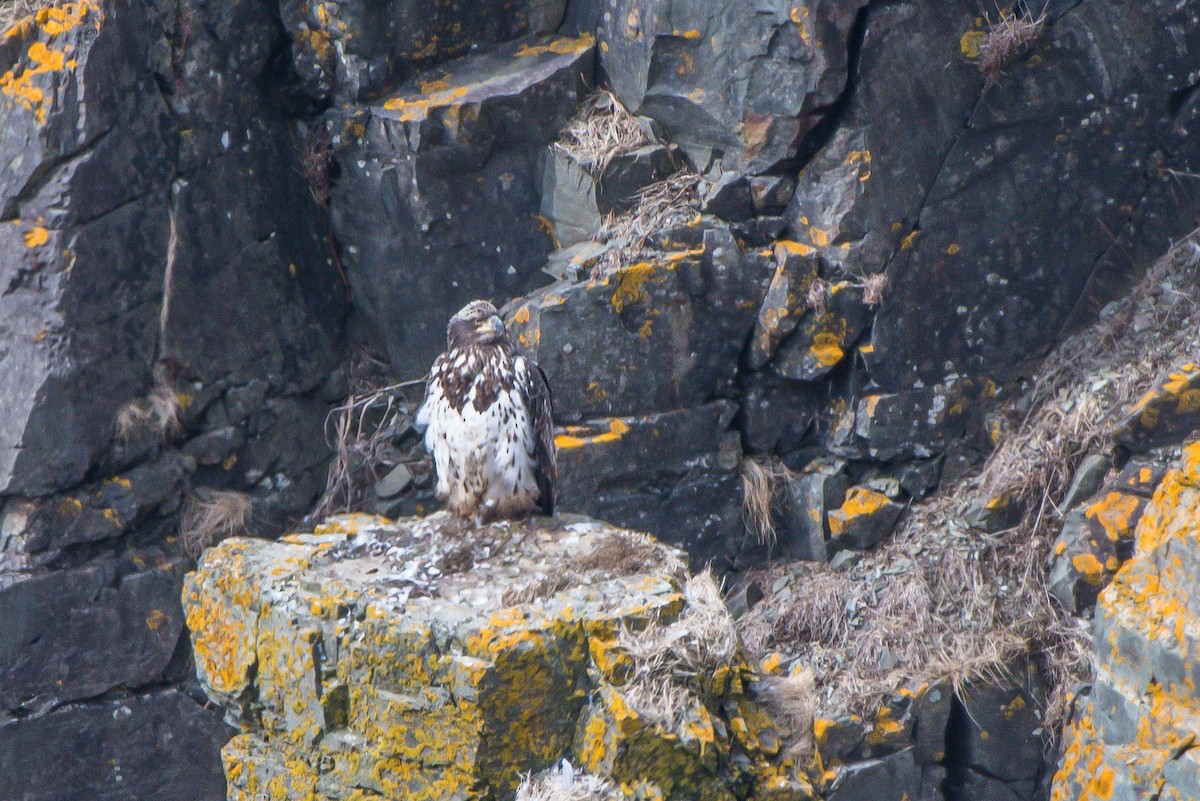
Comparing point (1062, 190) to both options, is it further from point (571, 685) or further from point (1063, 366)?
point (571, 685)

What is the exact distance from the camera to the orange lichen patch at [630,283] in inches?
291

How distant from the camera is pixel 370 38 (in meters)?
7.88

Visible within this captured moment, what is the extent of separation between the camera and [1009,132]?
7.41m

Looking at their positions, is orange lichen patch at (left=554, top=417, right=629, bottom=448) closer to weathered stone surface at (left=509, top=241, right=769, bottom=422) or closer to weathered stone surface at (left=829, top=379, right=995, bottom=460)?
weathered stone surface at (left=509, top=241, right=769, bottom=422)

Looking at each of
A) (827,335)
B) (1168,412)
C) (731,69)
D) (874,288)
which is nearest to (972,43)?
(731,69)

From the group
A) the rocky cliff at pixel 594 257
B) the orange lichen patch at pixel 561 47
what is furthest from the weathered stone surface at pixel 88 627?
the orange lichen patch at pixel 561 47

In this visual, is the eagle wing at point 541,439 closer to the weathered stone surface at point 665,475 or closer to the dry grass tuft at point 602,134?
the weathered stone surface at point 665,475

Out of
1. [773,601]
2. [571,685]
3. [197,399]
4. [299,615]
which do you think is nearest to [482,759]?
[571,685]

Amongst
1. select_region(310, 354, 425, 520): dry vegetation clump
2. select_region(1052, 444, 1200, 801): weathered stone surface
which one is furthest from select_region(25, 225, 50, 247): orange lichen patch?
select_region(1052, 444, 1200, 801): weathered stone surface

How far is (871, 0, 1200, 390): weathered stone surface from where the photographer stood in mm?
7371

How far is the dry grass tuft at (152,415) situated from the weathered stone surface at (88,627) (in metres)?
Answer: 0.72

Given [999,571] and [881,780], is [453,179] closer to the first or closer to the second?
[999,571]

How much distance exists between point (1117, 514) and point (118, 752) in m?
5.84

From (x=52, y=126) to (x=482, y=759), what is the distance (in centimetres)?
485
